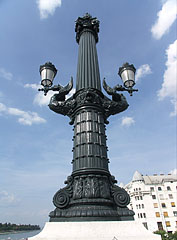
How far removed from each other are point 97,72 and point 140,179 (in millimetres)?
52193

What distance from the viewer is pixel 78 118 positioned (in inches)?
229

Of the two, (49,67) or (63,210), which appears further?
(49,67)

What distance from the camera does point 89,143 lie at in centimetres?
526

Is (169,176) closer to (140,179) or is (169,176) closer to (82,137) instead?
(140,179)

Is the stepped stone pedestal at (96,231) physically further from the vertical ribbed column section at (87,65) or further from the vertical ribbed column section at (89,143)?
the vertical ribbed column section at (87,65)

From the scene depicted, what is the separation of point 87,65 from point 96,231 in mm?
5708

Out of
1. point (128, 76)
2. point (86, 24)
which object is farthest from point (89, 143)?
point (86, 24)

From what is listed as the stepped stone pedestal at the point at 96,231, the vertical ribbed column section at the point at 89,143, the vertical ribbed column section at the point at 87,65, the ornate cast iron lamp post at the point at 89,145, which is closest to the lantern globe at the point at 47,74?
the ornate cast iron lamp post at the point at 89,145

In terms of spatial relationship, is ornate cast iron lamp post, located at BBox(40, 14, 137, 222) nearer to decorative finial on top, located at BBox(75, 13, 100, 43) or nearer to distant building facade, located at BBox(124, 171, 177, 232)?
decorative finial on top, located at BBox(75, 13, 100, 43)

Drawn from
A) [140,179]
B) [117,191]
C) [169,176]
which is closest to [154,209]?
[140,179]

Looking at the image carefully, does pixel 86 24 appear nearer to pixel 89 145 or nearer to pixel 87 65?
pixel 87 65

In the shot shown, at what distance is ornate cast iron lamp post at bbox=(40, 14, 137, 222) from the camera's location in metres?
4.40

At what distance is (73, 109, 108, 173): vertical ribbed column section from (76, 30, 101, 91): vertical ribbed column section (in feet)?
4.34

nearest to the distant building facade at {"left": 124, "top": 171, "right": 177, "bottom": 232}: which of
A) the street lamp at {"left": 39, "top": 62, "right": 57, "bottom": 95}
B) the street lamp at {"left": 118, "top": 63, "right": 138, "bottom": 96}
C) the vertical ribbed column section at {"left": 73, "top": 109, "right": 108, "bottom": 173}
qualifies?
the street lamp at {"left": 118, "top": 63, "right": 138, "bottom": 96}
